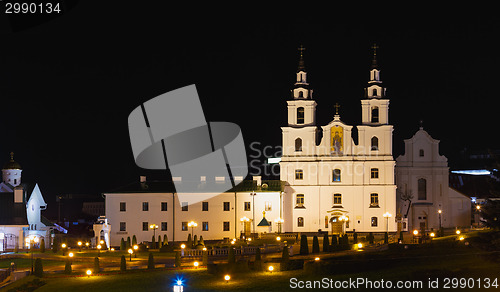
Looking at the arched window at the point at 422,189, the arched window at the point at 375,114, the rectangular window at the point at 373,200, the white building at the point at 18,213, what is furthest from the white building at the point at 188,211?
the arched window at the point at 422,189

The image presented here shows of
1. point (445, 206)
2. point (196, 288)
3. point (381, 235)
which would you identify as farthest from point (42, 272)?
point (445, 206)

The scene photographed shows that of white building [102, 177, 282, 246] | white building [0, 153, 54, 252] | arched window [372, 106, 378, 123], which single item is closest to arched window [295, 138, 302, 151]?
white building [102, 177, 282, 246]

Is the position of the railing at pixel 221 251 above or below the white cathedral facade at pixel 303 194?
below

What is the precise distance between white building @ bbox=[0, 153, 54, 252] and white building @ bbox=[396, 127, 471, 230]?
31359 millimetres

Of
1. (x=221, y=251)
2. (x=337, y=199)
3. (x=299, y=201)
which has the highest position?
(x=337, y=199)

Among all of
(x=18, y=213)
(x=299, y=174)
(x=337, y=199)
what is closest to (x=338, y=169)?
(x=337, y=199)

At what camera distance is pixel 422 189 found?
7150 centimetres

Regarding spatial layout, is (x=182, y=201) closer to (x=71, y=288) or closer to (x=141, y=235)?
(x=141, y=235)

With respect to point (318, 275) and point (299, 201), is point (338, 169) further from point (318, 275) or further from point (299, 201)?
point (318, 275)

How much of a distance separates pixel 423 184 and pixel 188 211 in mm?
20909

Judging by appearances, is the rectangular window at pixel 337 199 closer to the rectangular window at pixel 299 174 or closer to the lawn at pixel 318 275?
the rectangular window at pixel 299 174

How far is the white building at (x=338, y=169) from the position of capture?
225ft

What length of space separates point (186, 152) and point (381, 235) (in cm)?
2499

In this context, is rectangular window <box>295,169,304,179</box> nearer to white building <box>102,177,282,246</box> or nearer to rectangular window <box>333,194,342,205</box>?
white building <box>102,177,282,246</box>
